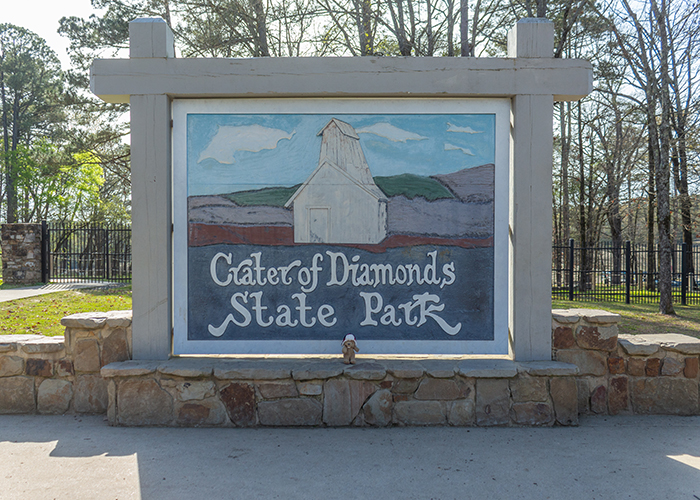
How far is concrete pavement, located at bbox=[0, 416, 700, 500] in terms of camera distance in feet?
9.95

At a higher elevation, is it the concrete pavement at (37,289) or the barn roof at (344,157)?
the barn roof at (344,157)

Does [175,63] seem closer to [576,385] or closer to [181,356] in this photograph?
[181,356]

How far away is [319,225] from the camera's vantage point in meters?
4.40

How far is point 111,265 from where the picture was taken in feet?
60.6

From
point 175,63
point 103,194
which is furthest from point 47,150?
point 175,63

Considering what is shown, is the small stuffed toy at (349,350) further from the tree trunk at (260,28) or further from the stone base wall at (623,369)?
the tree trunk at (260,28)

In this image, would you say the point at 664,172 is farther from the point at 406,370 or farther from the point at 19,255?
the point at 19,255

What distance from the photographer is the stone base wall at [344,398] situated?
4078 mm

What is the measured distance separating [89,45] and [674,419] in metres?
17.9

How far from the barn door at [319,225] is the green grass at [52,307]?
17.4 ft

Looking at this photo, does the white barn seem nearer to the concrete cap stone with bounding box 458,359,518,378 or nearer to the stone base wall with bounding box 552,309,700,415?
the concrete cap stone with bounding box 458,359,518,378

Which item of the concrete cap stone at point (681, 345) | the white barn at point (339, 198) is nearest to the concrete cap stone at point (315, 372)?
the white barn at point (339, 198)

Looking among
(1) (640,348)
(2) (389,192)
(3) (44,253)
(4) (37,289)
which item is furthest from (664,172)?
(3) (44,253)

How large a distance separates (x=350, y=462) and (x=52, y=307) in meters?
9.29
